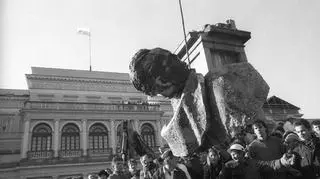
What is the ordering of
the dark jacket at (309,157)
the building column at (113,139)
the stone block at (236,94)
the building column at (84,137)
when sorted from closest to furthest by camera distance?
the stone block at (236,94), the dark jacket at (309,157), the building column at (84,137), the building column at (113,139)

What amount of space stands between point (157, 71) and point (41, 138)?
104 feet

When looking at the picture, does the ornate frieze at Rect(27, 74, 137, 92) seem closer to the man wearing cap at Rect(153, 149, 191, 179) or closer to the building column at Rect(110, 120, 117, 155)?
the building column at Rect(110, 120, 117, 155)

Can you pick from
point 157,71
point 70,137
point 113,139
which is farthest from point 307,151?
point 70,137

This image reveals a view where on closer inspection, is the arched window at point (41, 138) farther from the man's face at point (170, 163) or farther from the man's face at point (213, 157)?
the man's face at point (213, 157)

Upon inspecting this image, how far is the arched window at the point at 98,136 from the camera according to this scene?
1277 inches

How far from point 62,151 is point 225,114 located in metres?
30.6

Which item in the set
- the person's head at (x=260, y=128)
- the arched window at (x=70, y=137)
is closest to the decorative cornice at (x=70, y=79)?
the arched window at (x=70, y=137)

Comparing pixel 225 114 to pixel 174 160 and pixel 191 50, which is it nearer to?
pixel 174 160

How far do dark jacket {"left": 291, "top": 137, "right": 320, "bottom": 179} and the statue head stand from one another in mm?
1416

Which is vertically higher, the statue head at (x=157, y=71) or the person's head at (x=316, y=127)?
the statue head at (x=157, y=71)

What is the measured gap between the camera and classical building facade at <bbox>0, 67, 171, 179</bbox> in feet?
93.3

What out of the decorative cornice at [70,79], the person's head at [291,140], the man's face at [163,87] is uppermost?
the decorative cornice at [70,79]

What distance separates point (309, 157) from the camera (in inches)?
104

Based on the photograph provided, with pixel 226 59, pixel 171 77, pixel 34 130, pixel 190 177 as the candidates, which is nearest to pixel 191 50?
pixel 226 59
